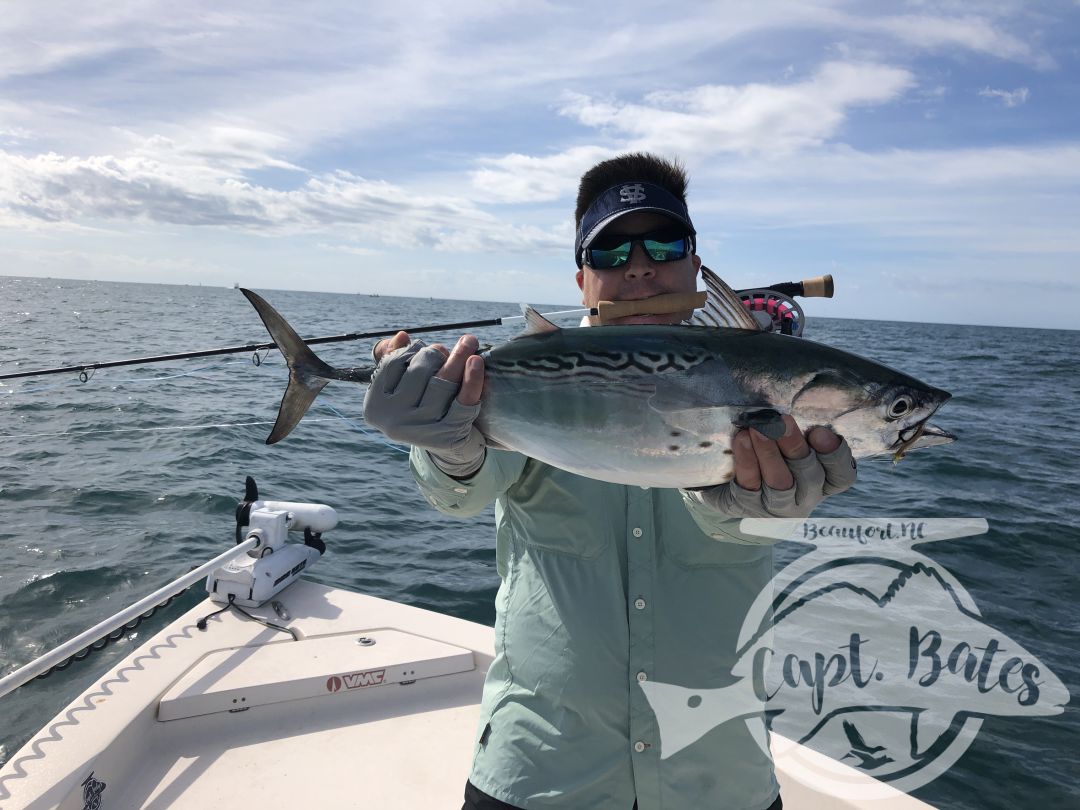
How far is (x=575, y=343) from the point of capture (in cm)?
208

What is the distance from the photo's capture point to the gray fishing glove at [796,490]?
6.19 feet

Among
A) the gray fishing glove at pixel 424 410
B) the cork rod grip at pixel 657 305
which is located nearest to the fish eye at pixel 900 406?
the cork rod grip at pixel 657 305

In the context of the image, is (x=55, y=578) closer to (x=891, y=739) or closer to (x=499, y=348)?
(x=499, y=348)

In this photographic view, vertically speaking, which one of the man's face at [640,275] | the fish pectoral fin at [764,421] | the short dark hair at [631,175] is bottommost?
the fish pectoral fin at [764,421]

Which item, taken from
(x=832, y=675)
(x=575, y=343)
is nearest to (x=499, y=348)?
(x=575, y=343)

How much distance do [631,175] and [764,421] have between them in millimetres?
1271

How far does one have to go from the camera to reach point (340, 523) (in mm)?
9391

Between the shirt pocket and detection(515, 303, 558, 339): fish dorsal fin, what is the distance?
45 cm

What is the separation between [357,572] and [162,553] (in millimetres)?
2431

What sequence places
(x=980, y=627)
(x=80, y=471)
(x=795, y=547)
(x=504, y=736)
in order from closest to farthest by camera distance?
(x=504, y=736) < (x=980, y=627) < (x=795, y=547) < (x=80, y=471)

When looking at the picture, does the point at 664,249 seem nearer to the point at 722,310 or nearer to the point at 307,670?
the point at 722,310

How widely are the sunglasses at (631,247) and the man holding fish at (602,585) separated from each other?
17.8 inches

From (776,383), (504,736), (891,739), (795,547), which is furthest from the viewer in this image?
(795,547)
